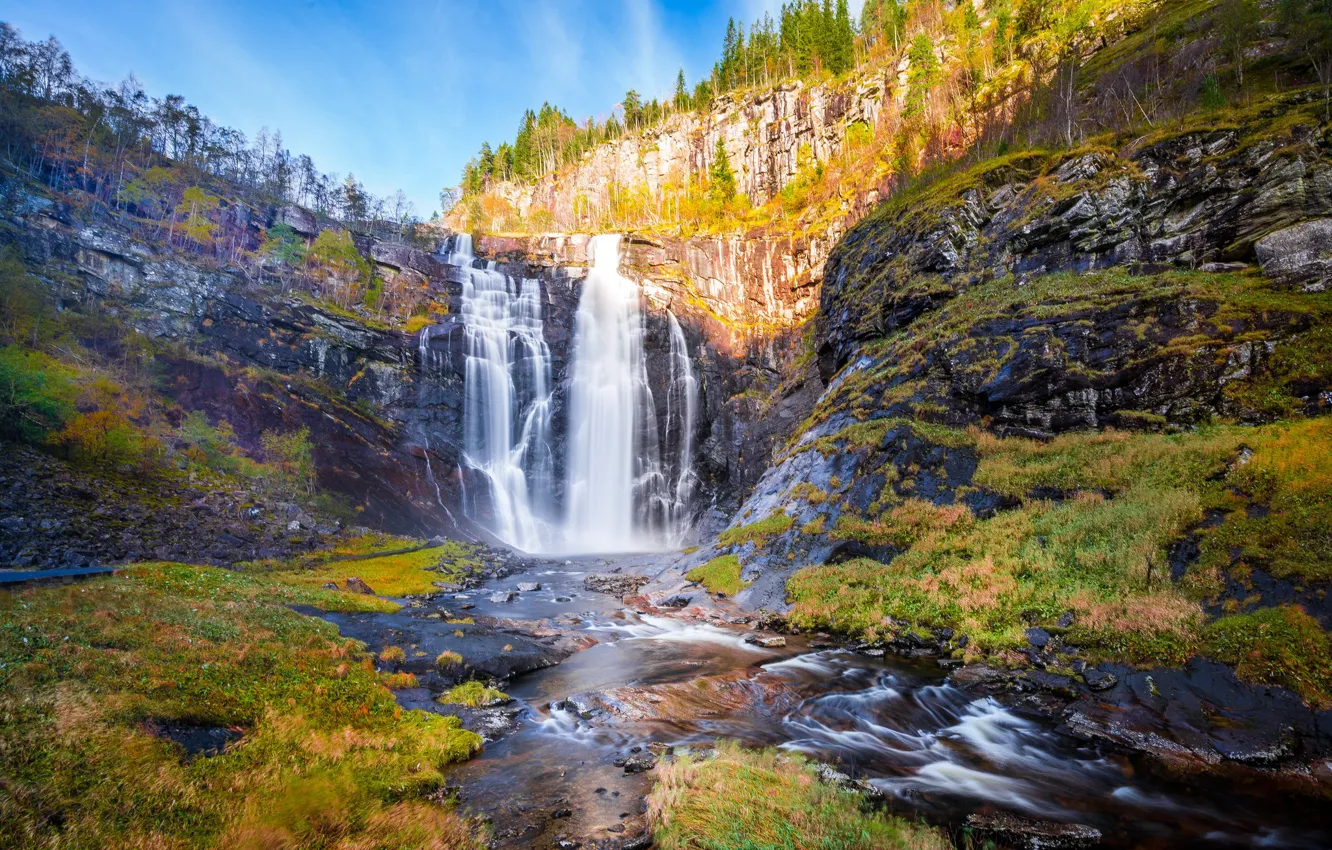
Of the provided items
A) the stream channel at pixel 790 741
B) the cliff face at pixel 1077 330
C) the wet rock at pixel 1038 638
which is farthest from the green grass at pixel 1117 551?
the stream channel at pixel 790 741

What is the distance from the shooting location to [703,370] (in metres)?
53.6

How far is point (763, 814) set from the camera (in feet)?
18.4

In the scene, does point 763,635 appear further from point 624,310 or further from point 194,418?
point 624,310

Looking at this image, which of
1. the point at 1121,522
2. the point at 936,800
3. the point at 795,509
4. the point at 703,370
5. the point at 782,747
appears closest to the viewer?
the point at 936,800

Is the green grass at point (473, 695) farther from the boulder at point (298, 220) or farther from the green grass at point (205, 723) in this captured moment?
the boulder at point (298, 220)

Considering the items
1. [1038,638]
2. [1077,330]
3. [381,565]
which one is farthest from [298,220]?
[1038,638]

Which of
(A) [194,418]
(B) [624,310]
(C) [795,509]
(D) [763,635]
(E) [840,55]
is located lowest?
(D) [763,635]

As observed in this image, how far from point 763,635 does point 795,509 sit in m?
8.43

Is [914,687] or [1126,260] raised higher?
[1126,260]

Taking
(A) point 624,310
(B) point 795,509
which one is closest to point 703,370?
(A) point 624,310

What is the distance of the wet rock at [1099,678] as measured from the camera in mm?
9547

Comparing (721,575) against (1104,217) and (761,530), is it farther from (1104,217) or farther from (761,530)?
(1104,217)

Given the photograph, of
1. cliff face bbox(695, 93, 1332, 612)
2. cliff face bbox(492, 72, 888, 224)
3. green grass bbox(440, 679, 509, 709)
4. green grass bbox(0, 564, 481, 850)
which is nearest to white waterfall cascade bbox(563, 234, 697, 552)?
cliff face bbox(695, 93, 1332, 612)

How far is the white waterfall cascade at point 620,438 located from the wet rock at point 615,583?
16479 mm
